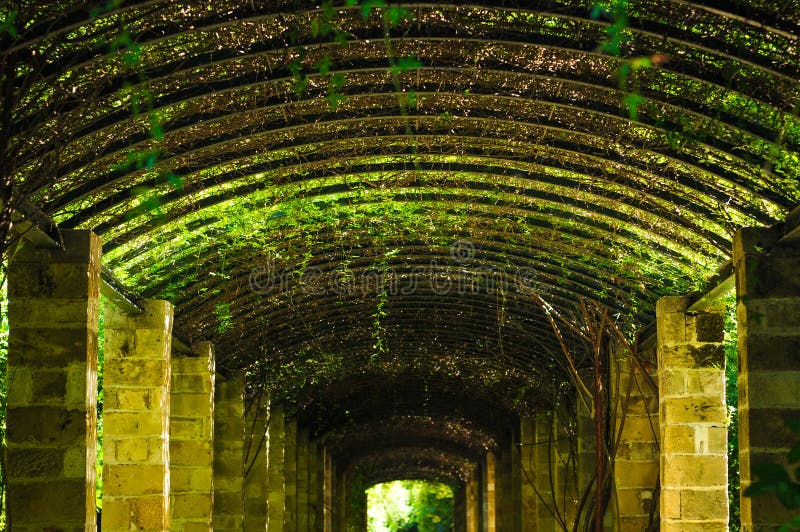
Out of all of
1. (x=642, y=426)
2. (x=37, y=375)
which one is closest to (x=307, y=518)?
(x=642, y=426)

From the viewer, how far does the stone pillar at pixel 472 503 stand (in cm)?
3177

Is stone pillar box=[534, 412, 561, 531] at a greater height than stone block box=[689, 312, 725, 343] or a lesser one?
lesser

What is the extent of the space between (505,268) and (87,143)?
15.6ft

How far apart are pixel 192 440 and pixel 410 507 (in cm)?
4389

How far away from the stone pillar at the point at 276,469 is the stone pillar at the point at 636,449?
6995 millimetres

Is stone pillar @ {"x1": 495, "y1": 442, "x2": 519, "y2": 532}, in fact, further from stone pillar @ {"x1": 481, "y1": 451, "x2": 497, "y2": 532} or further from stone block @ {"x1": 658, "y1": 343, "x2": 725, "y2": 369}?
stone block @ {"x1": 658, "y1": 343, "x2": 725, "y2": 369}

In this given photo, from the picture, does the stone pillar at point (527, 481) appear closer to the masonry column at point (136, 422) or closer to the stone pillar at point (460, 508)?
the masonry column at point (136, 422)

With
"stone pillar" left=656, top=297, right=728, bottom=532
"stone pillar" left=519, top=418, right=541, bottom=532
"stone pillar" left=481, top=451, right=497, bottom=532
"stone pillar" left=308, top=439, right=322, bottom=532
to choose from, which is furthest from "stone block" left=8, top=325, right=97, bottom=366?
"stone pillar" left=481, top=451, right=497, bottom=532

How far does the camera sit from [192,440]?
10680mm

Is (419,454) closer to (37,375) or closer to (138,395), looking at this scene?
(138,395)

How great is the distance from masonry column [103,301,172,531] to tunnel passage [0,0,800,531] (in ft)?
0.06

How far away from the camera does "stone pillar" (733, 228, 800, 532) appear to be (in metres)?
6.31

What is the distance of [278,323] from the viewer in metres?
12.2

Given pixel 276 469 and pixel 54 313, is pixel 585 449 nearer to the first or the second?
pixel 276 469
